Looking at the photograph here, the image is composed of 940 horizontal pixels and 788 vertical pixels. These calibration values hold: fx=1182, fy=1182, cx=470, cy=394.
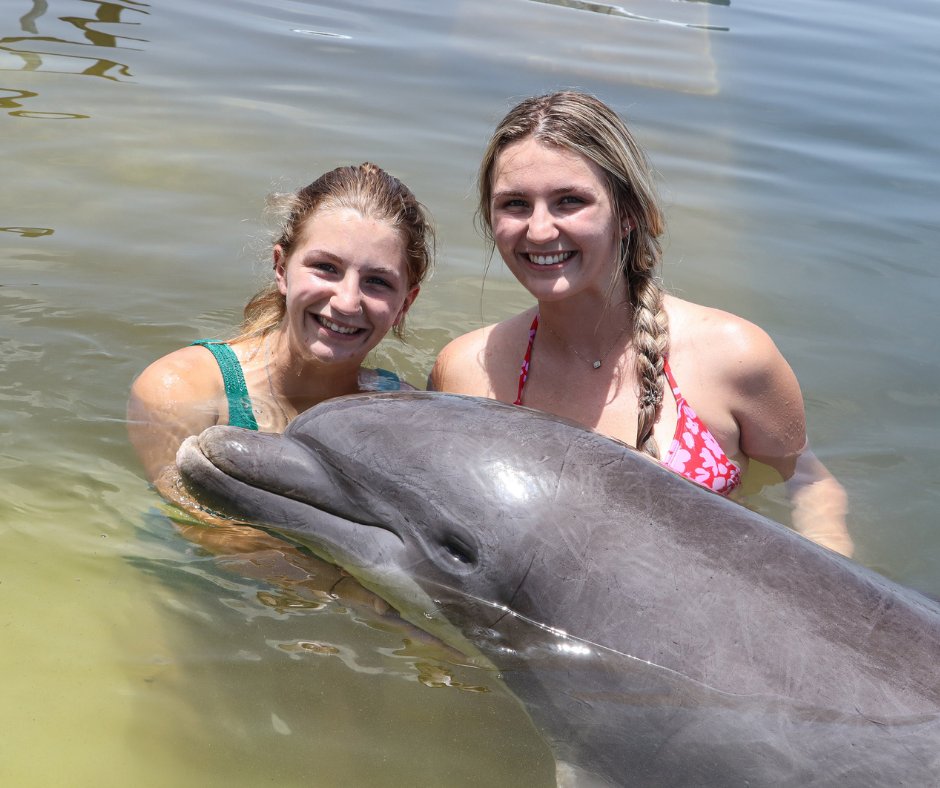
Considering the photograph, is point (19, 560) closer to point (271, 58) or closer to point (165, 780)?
point (165, 780)

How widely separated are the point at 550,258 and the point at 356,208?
42.1 inches

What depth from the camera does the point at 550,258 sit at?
5977 millimetres

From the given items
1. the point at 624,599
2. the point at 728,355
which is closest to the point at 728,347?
the point at 728,355

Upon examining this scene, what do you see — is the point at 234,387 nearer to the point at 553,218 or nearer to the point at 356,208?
the point at 356,208

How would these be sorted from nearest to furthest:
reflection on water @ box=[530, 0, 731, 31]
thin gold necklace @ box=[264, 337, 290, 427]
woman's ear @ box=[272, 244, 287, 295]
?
thin gold necklace @ box=[264, 337, 290, 427], woman's ear @ box=[272, 244, 287, 295], reflection on water @ box=[530, 0, 731, 31]

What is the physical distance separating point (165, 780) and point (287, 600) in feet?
3.81

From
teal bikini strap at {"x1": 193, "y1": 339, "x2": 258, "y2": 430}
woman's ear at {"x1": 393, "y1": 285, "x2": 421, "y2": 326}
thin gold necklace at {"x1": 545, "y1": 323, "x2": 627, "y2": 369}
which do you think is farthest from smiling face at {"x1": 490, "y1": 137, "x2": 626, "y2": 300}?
teal bikini strap at {"x1": 193, "y1": 339, "x2": 258, "y2": 430}

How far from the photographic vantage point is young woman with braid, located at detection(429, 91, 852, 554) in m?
5.94

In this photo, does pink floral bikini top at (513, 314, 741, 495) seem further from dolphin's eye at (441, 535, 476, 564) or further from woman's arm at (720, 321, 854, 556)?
dolphin's eye at (441, 535, 476, 564)

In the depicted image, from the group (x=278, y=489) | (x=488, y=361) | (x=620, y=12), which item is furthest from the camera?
(x=620, y=12)

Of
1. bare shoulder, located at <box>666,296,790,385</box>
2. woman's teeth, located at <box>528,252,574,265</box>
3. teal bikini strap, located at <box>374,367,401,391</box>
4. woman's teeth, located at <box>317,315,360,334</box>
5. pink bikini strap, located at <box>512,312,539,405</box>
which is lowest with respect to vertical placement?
teal bikini strap, located at <box>374,367,401,391</box>

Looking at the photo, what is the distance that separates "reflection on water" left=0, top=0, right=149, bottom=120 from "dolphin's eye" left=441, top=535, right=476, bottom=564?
8201mm

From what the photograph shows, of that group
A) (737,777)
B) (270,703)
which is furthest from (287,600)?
(737,777)

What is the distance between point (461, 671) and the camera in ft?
15.6
